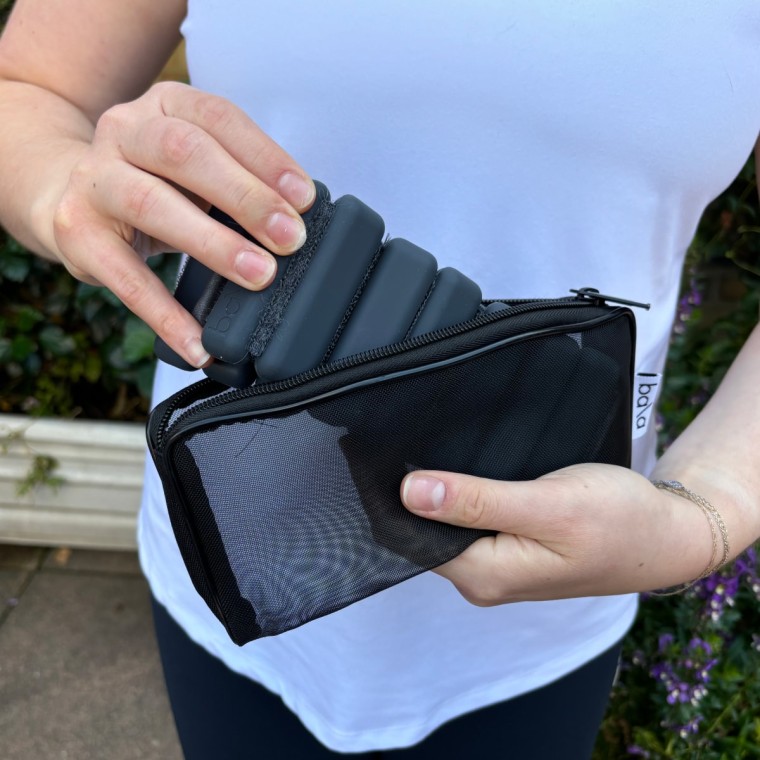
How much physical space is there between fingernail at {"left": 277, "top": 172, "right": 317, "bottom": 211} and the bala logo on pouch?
545 millimetres

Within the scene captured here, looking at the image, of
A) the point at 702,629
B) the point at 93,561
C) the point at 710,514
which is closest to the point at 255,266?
the point at 710,514

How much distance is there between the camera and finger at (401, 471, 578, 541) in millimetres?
672

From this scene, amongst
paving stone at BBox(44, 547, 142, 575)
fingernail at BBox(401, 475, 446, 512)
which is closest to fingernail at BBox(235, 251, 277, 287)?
fingernail at BBox(401, 475, 446, 512)

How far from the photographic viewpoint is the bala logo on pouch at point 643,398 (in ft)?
3.17

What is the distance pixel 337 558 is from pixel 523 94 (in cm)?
52

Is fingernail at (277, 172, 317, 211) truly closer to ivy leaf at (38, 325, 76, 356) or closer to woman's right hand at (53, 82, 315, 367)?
woman's right hand at (53, 82, 315, 367)

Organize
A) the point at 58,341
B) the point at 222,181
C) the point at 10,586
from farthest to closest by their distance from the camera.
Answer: the point at 10,586 → the point at 58,341 → the point at 222,181

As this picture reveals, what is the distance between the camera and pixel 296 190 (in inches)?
24.3

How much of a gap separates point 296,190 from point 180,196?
0.34ft

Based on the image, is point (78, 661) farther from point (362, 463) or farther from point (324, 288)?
point (324, 288)

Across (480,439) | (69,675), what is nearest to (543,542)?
(480,439)

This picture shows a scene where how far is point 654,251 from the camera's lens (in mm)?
891

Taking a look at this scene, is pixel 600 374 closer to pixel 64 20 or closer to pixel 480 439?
pixel 480 439

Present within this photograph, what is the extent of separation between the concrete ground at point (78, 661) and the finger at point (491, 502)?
1.95 m
